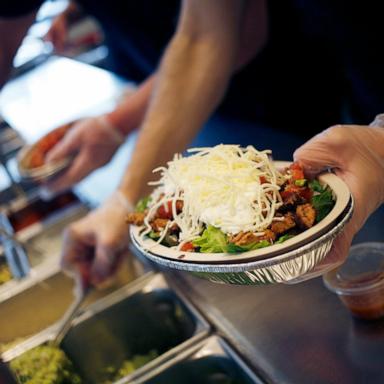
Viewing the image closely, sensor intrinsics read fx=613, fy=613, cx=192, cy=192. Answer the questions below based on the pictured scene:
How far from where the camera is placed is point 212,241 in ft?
3.56

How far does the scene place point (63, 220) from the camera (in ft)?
8.22

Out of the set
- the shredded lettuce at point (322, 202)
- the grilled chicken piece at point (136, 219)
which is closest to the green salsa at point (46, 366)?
the grilled chicken piece at point (136, 219)

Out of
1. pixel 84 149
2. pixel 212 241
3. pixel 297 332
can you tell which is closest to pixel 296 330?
pixel 297 332

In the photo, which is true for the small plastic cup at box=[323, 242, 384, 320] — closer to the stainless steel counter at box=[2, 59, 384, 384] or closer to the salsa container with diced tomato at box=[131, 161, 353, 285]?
the stainless steel counter at box=[2, 59, 384, 384]

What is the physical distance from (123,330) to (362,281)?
30.7 inches

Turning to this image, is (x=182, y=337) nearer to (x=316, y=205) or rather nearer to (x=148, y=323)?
(x=148, y=323)

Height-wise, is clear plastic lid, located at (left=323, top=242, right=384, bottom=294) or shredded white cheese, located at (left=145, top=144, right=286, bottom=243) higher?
shredded white cheese, located at (left=145, top=144, right=286, bottom=243)

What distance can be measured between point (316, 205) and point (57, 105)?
10.4 ft

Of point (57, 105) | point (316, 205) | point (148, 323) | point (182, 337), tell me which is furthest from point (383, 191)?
point (57, 105)

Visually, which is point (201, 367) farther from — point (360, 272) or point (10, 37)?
point (10, 37)

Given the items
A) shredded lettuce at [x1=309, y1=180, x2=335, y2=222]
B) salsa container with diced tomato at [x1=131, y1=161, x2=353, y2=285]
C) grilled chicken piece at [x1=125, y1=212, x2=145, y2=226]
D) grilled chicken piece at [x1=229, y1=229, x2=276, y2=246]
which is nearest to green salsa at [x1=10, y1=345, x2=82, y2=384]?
grilled chicken piece at [x1=125, y1=212, x2=145, y2=226]

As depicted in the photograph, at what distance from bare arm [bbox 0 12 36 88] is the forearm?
622 mm

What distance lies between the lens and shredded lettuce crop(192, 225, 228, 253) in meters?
1.07

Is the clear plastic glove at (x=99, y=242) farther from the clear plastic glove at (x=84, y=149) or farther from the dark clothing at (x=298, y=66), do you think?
the dark clothing at (x=298, y=66)
